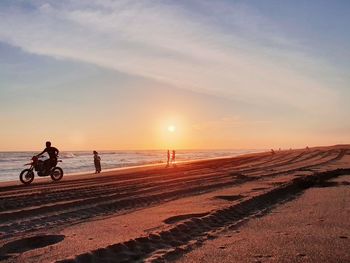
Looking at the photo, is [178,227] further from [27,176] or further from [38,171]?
[38,171]

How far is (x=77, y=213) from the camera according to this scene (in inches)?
392

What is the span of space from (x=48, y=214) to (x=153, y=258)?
5245 mm

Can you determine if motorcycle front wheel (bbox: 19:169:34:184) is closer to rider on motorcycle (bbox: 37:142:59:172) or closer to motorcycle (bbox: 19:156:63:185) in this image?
motorcycle (bbox: 19:156:63:185)

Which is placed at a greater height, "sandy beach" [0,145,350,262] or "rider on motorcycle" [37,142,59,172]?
"rider on motorcycle" [37,142,59,172]

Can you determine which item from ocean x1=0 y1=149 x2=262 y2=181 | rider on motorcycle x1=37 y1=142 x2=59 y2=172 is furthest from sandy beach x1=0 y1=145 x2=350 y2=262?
ocean x1=0 y1=149 x2=262 y2=181

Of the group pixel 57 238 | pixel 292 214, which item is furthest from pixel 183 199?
pixel 57 238

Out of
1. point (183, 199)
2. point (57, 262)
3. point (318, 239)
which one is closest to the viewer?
point (57, 262)

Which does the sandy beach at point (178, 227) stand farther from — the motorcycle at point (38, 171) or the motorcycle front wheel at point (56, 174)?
the motorcycle front wheel at point (56, 174)

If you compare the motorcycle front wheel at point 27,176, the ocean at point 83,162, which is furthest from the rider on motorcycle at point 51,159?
the ocean at point 83,162

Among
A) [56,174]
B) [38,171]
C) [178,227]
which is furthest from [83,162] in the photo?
[178,227]

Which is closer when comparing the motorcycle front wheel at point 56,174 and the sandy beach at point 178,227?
the sandy beach at point 178,227

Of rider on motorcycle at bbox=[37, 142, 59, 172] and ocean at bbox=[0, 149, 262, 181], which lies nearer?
rider on motorcycle at bbox=[37, 142, 59, 172]

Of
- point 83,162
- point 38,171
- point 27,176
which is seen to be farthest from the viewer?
point 83,162

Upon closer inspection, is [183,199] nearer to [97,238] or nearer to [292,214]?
[292,214]
